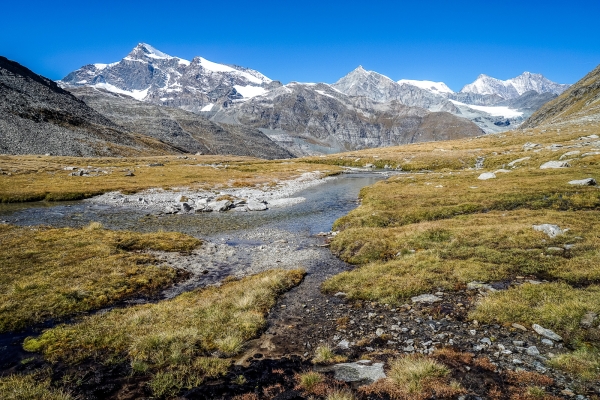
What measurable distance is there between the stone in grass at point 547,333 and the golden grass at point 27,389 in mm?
17128

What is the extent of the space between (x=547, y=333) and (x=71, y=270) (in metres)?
28.2

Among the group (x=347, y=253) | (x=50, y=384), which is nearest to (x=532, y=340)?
(x=347, y=253)

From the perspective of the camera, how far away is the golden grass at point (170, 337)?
1152 cm

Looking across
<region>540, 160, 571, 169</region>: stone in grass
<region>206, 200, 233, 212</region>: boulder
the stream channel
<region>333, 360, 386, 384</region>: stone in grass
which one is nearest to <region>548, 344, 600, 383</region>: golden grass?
<region>333, 360, 386, 384</region>: stone in grass

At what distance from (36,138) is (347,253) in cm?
20840

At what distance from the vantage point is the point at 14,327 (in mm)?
15188

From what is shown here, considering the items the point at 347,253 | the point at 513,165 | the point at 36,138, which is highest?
the point at 36,138

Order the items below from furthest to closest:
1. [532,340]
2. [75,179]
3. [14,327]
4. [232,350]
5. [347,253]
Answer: [75,179] < [347,253] < [14,327] < [232,350] < [532,340]

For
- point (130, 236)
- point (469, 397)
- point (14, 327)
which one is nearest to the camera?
point (469, 397)

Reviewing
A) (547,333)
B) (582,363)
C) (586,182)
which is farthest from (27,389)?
(586,182)

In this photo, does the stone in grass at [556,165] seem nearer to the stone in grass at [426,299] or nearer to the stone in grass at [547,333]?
the stone in grass at [426,299]

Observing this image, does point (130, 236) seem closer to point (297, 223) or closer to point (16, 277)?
point (16, 277)

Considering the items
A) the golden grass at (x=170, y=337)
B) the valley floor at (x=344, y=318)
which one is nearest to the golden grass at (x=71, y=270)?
the valley floor at (x=344, y=318)

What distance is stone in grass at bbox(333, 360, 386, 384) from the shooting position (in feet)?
33.4
